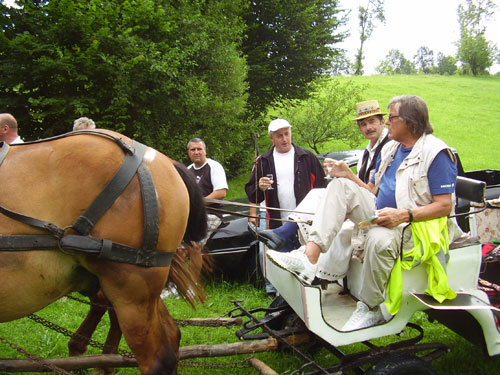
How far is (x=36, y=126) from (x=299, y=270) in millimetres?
6090

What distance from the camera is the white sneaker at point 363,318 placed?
8.64 feet

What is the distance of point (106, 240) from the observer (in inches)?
86.1

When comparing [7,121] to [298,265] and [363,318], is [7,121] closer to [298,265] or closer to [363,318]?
[298,265]

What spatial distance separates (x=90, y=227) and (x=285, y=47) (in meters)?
12.3

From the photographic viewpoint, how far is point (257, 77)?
1284 cm

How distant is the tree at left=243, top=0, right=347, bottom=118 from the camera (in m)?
12.7

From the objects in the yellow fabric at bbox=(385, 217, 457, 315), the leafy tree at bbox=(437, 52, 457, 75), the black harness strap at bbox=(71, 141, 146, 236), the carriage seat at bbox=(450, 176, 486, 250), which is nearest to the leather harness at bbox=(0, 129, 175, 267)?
the black harness strap at bbox=(71, 141, 146, 236)

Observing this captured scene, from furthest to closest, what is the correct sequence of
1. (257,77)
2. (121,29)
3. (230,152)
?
(257,77) < (230,152) < (121,29)

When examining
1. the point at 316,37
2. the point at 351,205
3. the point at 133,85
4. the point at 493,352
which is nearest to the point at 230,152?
the point at 133,85

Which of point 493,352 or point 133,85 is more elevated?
point 133,85

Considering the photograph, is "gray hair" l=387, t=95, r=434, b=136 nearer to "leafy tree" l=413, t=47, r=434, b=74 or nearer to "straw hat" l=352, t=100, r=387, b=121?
"straw hat" l=352, t=100, r=387, b=121

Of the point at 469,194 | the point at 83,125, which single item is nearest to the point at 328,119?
the point at 83,125

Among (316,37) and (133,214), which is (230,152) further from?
(133,214)

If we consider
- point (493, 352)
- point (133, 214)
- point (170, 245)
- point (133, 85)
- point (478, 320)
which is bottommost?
point (493, 352)
